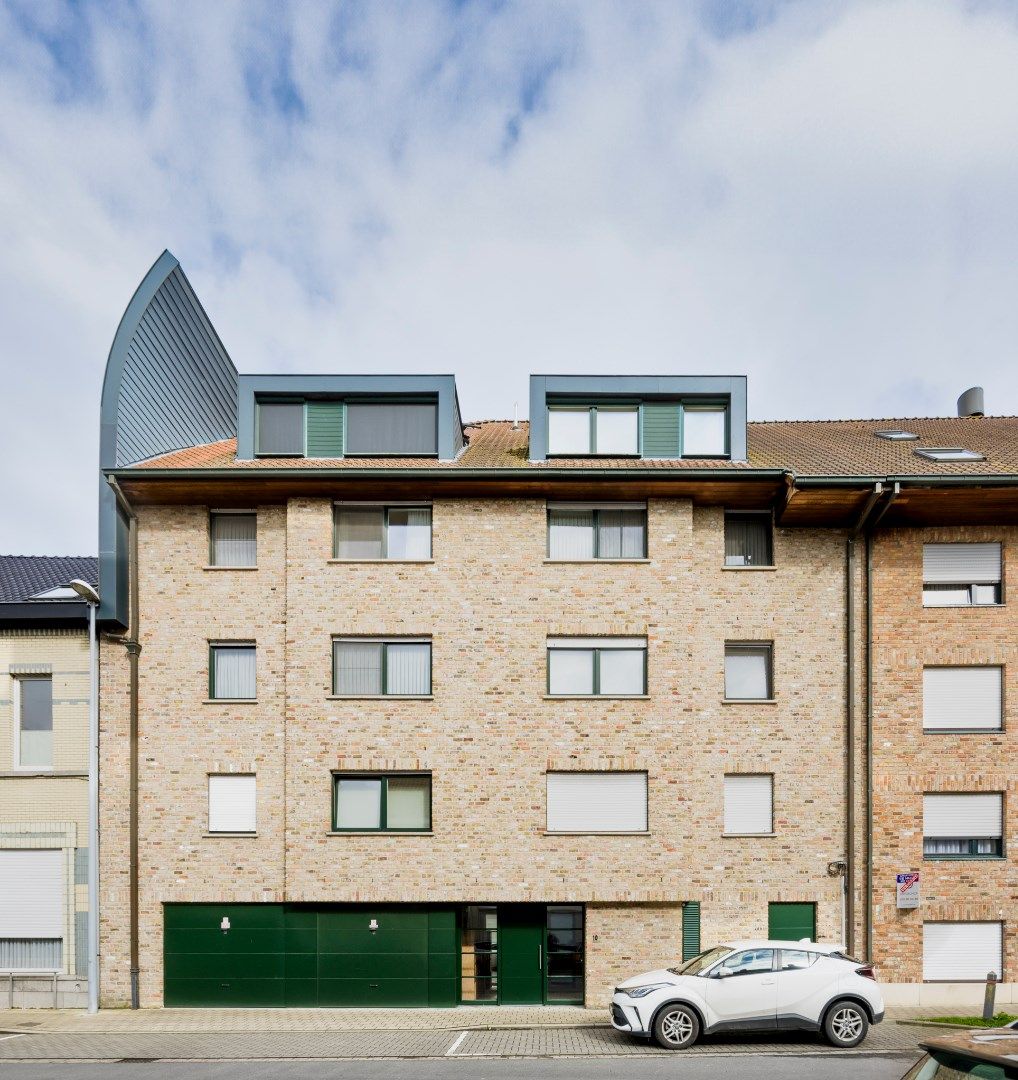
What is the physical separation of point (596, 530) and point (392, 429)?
4.62 m

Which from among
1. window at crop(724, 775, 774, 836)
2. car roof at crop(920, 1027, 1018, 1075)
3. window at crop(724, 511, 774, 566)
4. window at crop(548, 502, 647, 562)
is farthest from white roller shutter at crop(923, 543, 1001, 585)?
car roof at crop(920, 1027, 1018, 1075)

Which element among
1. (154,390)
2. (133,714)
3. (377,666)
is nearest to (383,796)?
(377,666)

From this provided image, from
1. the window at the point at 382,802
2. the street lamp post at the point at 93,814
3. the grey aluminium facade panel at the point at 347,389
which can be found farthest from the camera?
the grey aluminium facade panel at the point at 347,389

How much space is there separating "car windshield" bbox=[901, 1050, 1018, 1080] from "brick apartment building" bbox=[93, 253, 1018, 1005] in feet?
37.8

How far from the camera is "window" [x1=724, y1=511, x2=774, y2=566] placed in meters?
17.6

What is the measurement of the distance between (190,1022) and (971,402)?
2409 cm

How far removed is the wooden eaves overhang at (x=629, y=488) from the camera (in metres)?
16.4

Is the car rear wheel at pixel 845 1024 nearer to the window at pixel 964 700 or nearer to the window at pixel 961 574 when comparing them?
the window at pixel 964 700

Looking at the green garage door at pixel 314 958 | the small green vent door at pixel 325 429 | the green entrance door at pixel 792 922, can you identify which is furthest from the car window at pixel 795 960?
the small green vent door at pixel 325 429

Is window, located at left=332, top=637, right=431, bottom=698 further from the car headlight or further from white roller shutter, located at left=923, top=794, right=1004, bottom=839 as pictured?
white roller shutter, located at left=923, top=794, right=1004, bottom=839

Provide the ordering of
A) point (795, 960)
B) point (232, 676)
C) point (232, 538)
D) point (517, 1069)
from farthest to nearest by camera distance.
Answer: point (232, 538), point (232, 676), point (795, 960), point (517, 1069)

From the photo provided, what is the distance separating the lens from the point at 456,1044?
14.0 m

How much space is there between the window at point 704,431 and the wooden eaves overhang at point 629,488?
1234 millimetres

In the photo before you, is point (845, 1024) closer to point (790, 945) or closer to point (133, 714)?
point (790, 945)
